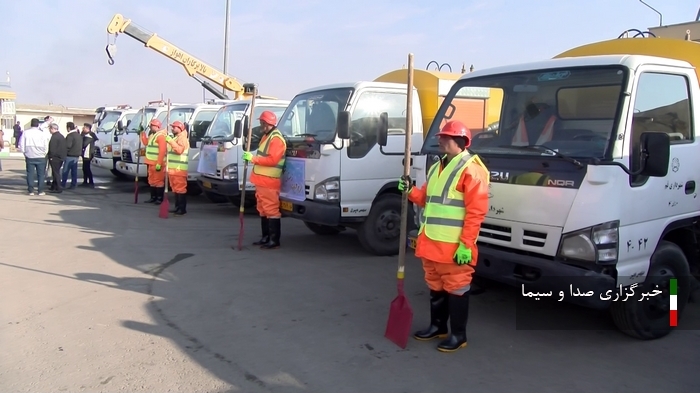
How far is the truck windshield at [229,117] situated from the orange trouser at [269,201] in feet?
11.0

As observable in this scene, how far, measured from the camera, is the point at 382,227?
808 cm

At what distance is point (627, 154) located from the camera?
14.6 ft

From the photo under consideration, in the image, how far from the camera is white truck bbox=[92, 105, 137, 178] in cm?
1636

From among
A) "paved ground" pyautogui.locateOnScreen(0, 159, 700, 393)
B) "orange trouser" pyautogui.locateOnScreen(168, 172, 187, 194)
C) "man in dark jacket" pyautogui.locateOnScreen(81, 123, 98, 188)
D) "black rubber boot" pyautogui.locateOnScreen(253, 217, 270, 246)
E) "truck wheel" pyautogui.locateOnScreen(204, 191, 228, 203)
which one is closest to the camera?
"paved ground" pyautogui.locateOnScreen(0, 159, 700, 393)

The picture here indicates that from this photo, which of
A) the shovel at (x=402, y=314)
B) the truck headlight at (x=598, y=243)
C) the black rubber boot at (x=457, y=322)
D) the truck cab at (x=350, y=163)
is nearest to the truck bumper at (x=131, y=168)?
the truck cab at (x=350, y=163)

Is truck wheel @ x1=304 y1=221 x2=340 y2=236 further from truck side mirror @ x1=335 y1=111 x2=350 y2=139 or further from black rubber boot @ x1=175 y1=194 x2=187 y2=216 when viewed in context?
black rubber boot @ x1=175 y1=194 x2=187 y2=216

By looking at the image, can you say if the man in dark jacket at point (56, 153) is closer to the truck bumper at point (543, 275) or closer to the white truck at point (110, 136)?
the white truck at point (110, 136)

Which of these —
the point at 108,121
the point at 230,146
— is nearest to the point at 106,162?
the point at 108,121

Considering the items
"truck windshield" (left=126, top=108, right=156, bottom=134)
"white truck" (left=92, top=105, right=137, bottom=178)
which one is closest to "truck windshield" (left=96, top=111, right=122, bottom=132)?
"white truck" (left=92, top=105, right=137, bottom=178)

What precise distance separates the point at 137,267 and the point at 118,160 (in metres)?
9.90

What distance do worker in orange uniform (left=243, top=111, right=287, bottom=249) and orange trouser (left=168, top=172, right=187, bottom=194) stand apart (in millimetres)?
3354

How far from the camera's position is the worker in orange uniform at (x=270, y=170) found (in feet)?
26.2

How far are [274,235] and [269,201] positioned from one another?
571mm

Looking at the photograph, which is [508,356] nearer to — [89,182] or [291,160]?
[291,160]
